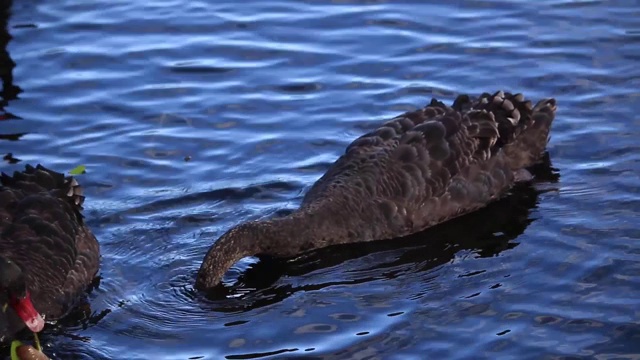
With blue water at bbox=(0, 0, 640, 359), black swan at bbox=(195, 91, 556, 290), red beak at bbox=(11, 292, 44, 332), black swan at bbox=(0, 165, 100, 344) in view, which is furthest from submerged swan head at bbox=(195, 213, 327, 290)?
red beak at bbox=(11, 292, 44, 332)

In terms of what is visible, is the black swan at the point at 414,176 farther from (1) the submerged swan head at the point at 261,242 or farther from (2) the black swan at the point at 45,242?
(2) the black swan at the point at 45,242

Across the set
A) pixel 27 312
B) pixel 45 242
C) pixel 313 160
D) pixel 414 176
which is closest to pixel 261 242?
pixel 414 176

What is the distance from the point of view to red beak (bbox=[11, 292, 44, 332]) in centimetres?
885

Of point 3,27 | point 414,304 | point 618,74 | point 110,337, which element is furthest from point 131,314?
point 3,27

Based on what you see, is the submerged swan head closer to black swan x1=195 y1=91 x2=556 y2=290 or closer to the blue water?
black swan x1=195 y1=91 x2=556 y2=290

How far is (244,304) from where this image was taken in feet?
31.5

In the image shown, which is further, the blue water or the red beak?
the blue water

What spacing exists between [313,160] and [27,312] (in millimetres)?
3493

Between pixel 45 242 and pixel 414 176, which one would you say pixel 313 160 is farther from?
pixel 45 242

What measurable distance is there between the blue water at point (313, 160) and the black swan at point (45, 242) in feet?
0.61

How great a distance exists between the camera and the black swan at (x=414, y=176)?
10.4m

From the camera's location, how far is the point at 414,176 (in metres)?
10.8

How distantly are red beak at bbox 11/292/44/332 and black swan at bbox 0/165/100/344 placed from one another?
0.10 meters

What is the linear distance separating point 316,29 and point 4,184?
197 inches
